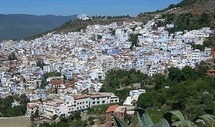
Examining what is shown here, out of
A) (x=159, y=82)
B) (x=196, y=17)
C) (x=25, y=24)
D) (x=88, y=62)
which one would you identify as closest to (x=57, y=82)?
(x=88, y=62)

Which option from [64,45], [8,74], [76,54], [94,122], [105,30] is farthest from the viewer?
[105,30]

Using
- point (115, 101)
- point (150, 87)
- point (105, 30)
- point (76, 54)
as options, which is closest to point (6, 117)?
point (115, 101)

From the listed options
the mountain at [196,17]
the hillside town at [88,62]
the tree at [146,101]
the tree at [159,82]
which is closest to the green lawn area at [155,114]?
the tree at [146,101]

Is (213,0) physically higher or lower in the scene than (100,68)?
higher

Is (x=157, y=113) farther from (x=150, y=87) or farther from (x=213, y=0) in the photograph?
(x=213, y=0)

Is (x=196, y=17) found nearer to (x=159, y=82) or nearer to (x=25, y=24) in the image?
(x=159, y=82)

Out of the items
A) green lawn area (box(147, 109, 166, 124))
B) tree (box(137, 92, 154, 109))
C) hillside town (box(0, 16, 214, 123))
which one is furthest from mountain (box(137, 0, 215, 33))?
green lawn area (box(147, 109, 166, 124))
